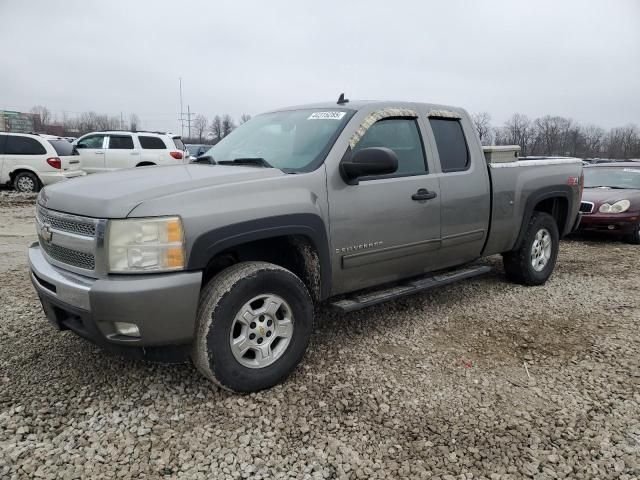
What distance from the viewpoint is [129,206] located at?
2.61 metres

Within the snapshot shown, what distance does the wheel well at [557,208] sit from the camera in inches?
217

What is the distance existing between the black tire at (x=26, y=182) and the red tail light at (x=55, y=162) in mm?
540

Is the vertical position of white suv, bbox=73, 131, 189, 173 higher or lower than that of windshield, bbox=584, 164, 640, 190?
higher

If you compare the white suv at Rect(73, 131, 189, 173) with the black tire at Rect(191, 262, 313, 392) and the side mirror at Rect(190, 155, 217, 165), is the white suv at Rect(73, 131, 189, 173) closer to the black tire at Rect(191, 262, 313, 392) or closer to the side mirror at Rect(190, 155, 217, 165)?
the side mirror at Rect(190, 155, 217, 165)

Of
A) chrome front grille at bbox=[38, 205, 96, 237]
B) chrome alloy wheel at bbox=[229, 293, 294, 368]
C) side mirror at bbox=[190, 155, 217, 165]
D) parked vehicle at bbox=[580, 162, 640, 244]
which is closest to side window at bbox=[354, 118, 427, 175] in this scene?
side mirror at bbox=[190, 155, 217, 165]

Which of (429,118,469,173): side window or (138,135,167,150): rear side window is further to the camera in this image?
(138,135,167,150): rear side window

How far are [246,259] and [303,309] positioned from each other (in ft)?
1.68

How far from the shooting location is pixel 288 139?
378cm

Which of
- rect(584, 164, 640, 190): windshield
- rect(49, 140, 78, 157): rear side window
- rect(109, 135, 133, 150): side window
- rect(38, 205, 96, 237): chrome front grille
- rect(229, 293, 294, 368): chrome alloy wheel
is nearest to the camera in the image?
rect(38, 205, 96, 237): chrome front grille

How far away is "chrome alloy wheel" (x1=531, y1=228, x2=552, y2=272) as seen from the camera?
17.5 feet

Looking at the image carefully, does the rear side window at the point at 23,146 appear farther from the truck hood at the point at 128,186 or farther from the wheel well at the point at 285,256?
the wheel well at the point at 285,256

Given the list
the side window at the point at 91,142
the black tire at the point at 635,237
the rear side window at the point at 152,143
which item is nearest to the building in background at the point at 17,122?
the side window at the point at 91,142

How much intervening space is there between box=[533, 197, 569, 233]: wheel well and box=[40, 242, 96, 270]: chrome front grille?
4.59 m

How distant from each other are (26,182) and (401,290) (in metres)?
12.4
